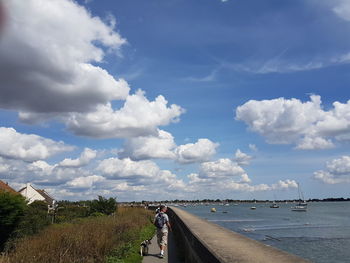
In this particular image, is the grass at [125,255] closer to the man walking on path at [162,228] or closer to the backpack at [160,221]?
the man walking on path at [162,228]

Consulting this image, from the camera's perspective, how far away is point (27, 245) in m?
12.1

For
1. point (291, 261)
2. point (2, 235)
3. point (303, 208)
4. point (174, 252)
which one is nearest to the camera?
point (291, 261)

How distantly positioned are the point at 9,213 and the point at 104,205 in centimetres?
2244

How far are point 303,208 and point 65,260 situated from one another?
136 metres

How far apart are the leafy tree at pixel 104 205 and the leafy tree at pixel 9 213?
21.4 m

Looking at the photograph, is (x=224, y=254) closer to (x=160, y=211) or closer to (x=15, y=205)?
(x=160, y=211)

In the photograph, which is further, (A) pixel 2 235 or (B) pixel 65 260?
(A) pixel 2 235

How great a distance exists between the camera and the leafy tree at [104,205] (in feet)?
132

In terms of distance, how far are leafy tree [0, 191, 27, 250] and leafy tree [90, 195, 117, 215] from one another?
21377 mm

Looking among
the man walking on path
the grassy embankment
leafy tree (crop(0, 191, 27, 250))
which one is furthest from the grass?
leafy tree (crop(0, 191, 27, 250))

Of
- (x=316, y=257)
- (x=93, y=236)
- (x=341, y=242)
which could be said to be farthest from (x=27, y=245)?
(x=341, y=242)

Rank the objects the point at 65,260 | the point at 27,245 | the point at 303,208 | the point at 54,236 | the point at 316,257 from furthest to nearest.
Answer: the point at 303,208 < the point at 316,257 < the point at 54,236 < the point at 27,245 < the point at 65,260

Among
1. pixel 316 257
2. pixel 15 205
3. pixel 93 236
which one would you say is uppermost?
pixel 15 205

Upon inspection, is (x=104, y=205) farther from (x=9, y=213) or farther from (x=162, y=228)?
(x=162, y=228)
